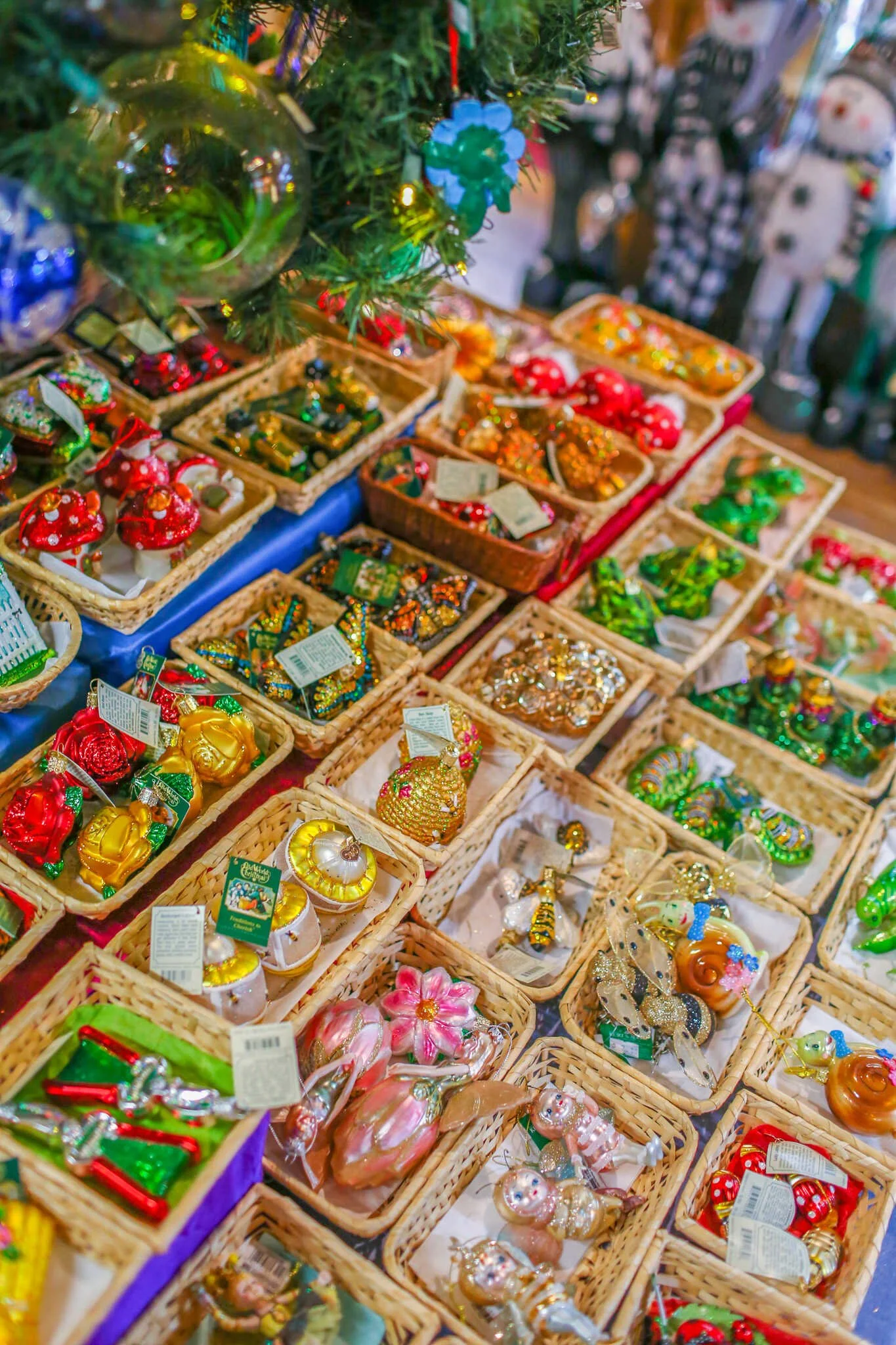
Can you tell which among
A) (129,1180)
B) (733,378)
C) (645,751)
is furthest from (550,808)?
(733,378)

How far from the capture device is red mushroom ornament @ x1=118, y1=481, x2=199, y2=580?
2.06 metres

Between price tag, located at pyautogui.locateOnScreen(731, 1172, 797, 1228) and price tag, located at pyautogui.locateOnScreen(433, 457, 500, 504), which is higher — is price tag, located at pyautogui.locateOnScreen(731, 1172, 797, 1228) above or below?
below

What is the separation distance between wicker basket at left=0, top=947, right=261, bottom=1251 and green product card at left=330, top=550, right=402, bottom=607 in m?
1.05

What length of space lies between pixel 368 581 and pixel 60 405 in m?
0.78

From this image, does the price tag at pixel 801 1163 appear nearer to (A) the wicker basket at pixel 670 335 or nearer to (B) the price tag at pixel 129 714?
(B) the price tag at pixel 129 714

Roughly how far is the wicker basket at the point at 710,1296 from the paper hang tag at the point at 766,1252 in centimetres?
3

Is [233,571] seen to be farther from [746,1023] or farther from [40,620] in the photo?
[746,1023]

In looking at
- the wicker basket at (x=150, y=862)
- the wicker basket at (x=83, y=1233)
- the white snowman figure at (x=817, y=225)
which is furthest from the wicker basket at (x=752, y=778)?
the white snowman figure at (x=817, y=225)

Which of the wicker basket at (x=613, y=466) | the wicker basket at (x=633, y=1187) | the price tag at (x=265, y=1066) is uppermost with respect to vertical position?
the wicker basket at (x=613, y=466)

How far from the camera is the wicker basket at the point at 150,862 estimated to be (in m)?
1.64

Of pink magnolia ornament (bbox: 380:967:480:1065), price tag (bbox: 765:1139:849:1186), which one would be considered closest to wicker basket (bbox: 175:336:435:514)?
pink magnolia ornament (bbox: 380:967:480:1065)

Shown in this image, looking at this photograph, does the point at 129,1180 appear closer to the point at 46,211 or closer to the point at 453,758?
the point at 453,758

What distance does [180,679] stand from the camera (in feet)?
6.48

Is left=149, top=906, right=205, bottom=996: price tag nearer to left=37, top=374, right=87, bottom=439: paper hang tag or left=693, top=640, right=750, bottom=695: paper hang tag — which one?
left=37, top=374, right=87, bottom=439: paper hang tag
